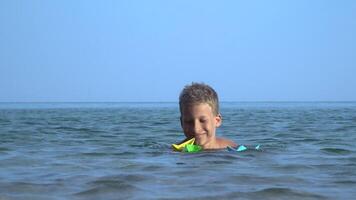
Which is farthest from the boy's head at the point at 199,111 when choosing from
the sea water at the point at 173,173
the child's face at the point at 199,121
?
the sea water at the point at 173,173

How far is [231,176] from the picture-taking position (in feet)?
15.2

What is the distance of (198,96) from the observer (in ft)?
21.2

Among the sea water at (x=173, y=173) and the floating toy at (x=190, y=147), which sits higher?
the floating toy at (x=190, y=147)

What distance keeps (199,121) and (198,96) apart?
29cm

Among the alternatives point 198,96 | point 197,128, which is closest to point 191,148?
point 197,128

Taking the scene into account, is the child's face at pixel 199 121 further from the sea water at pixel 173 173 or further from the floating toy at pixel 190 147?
the sea water at pixel 173 173

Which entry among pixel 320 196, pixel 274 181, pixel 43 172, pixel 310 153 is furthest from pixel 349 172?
pixel 43 172

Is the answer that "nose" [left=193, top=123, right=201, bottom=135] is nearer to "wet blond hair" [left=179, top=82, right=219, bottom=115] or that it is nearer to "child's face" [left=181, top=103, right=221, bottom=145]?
"child's face" [left=181, top=103, right=221, bottom=145]

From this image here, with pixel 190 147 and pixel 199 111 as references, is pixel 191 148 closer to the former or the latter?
pixel 190 147

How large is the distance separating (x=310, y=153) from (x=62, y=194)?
3.79 metres

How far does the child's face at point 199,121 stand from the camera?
6.45 meters

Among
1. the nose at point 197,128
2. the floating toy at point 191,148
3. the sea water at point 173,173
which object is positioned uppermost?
the nose at point 197,128

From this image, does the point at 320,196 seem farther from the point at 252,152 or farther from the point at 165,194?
the point at 252,152

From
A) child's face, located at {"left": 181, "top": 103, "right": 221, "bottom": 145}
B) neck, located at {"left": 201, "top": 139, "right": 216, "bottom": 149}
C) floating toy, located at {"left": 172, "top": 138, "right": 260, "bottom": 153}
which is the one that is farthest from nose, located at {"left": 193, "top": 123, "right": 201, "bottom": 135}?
neck, located at {"left": 201, "top": 139, "right": 216, "bottom": 149}
